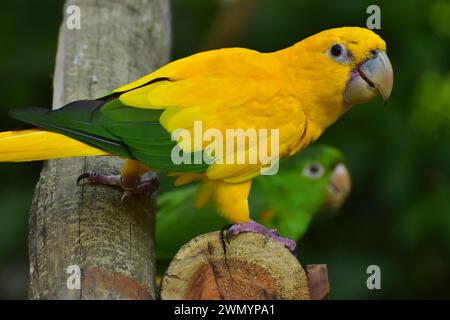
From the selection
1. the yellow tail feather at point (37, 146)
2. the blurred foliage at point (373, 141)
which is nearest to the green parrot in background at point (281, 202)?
the blurred foliage at point (373, 141)

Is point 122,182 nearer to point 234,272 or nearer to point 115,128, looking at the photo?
point 115,128

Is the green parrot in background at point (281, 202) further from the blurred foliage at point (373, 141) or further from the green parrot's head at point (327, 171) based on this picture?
the blurred foliage at point (373, 141)

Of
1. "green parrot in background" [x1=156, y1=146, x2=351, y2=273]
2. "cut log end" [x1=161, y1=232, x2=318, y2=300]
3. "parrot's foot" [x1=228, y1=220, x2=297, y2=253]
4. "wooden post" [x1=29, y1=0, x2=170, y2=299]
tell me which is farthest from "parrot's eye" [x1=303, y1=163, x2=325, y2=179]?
"cut log end" [x1=161, y1=232, x2=318, y2=300]

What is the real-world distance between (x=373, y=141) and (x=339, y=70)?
1809 mm

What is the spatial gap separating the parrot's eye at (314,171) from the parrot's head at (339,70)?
113 centimetres

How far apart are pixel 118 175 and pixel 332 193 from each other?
1661 millimetres

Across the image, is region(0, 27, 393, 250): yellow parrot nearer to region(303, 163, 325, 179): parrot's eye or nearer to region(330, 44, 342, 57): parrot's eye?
region(330, 44, 342, 57): parrot's eye

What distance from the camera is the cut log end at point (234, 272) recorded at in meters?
2.27

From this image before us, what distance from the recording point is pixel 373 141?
454cm

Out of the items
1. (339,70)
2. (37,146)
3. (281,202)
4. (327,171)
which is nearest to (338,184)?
(327,171)

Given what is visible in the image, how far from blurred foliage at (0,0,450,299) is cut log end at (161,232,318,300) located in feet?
6.56

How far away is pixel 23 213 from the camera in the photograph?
4.38 meters

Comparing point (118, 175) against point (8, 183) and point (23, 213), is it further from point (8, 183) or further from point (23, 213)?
point (8, 183)
